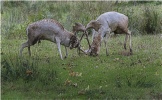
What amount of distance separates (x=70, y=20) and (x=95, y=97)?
36.9 ft

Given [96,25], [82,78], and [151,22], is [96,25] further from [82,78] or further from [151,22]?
[151,22]

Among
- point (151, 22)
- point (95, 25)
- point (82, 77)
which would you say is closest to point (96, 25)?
point (95, 25)

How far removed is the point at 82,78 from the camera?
468 inches

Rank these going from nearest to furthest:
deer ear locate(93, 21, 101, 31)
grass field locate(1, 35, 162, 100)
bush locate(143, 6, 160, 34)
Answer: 1. grass field locate(1, 35, 162, 100)
2. deer ear locate(93, 21, 101, 31)
3. bush locate(143, 6, 160, 34)

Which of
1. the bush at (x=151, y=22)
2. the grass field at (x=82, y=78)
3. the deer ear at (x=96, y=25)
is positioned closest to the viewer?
the grass field at (x=82, y=78)

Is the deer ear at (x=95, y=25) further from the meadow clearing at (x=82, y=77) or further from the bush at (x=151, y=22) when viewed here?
the bush at (x=151, y=22)

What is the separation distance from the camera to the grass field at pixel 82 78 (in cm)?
1081

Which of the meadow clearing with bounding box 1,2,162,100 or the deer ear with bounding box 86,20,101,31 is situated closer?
the meadow clearing with bounding box 1,2,162,100

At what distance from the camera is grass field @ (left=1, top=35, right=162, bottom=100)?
1081cm

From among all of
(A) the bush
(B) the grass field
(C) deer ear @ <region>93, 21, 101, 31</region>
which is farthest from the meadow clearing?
(A) the bush

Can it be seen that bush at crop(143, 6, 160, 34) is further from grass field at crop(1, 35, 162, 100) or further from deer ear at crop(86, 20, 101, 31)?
deer ear at crop(86, 20, 101, 31)

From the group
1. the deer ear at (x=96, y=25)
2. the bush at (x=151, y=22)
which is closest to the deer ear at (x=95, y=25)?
the deer ear at (x=96, y=25)

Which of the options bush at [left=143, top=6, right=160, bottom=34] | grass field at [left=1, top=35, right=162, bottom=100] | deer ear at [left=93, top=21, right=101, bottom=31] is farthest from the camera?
bush at [left=143, top=6, right=160, bottom=34]

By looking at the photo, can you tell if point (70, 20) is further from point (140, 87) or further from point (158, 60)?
point (140, 87)
